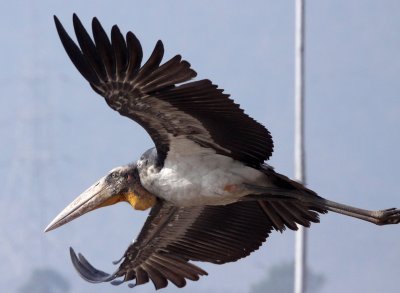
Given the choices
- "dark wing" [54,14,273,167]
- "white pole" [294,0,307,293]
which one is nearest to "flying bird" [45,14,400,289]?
"dark wing" [54,14,273,167]

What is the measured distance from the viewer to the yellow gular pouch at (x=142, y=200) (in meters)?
15.1

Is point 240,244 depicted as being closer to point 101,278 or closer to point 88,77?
point 101,278

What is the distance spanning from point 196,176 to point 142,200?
0.59 metres

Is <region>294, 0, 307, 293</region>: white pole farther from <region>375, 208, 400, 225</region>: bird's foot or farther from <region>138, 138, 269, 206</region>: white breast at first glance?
<region>138, 138, 269, 206</region>: white breast

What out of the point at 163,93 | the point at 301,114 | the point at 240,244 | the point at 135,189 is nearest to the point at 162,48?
the point at 163,93

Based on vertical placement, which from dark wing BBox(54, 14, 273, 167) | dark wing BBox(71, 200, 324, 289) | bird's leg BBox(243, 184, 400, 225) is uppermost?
dark wing BBox(54, 14, 273, 167)

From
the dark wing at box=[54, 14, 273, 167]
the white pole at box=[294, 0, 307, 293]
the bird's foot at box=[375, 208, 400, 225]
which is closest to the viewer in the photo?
the dark wing at box=[54, 14, 273, 167]

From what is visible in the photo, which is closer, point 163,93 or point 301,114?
point 163,93

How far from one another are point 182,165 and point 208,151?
0.24 m

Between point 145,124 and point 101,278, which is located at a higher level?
point 145,124

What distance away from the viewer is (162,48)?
13.8 m

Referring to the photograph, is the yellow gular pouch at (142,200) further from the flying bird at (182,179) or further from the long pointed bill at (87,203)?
the long pointed bill at (87,203)

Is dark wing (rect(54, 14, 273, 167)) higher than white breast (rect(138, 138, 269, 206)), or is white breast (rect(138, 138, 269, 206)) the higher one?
A: dark wing (rect(54, 14, 273, 167))

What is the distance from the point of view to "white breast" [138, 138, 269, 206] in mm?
14727
